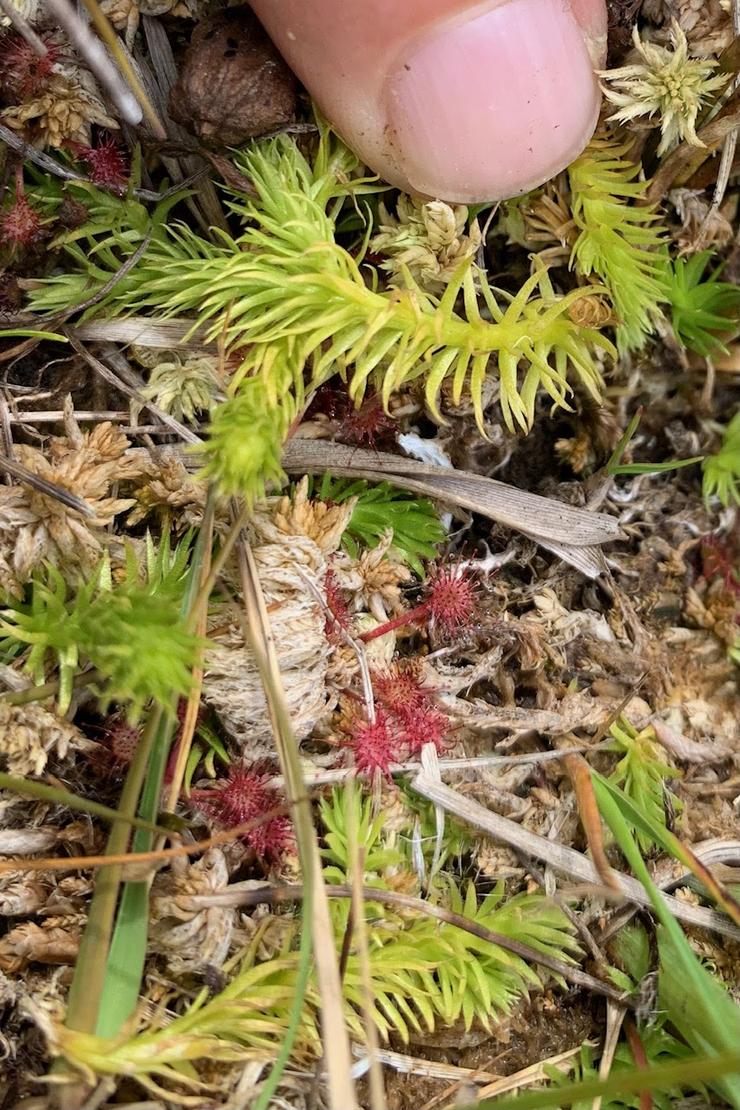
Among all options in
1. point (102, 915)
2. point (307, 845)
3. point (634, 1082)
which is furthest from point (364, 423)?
point (634, 1082)

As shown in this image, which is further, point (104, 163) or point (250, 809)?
point (104, 163)

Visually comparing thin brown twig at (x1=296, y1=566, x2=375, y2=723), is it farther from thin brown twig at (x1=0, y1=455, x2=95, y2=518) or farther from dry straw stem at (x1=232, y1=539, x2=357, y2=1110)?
thin brown twig at (x1=0, y1=455, x2=95, y2=518)

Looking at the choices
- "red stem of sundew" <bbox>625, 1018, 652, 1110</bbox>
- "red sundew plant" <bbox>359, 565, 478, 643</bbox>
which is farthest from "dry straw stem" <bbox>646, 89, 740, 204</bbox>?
"red stem of sundew" <bbox>625, 1018, 652, 1110</bbox>

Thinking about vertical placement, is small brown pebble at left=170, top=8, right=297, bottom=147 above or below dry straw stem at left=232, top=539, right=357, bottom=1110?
above

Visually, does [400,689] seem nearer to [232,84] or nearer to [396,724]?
[396,724]

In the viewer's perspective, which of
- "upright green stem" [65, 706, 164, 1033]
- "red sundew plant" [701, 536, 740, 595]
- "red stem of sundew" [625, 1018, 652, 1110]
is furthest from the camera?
"red sundew plant" [701, 536, 740, 595]

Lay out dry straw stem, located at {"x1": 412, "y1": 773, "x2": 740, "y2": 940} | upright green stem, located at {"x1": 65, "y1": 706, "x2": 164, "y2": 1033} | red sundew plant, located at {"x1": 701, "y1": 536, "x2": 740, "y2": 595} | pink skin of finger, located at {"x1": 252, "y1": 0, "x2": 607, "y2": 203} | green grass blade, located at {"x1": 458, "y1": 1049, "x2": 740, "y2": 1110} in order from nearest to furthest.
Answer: green grass blade, located at {"x1": 458, "y1": 1049, "x2": 740, "y2": 1110}, upright green stem, located at {"x1": 65, "y1": 706, "x2": 164, "y2": 1033}, pink skin of finger, located at {"x1": 252, "y1": 0, "x2": 607, "y2": 203}, dry straw stem, located at {"x1": 412, "y1": 773, "x2": 740, "y2": 940}, red sundew plant, located at {"x1": 701, "y1": 536, "x2": 740, "y2": 595}

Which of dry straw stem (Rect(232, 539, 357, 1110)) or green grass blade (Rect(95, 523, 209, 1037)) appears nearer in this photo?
dry straw stem (Rect(232, 539, 357, 1110))
